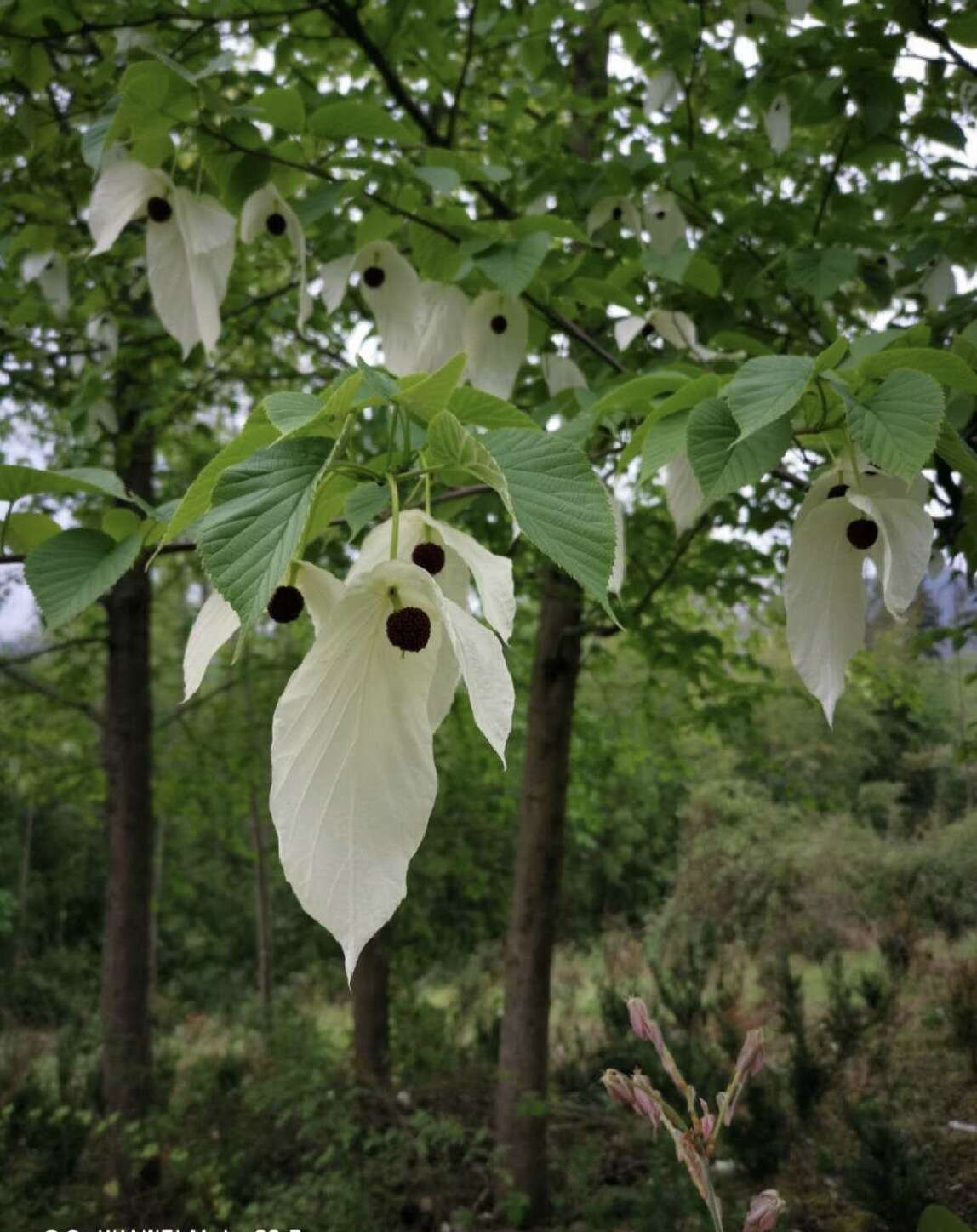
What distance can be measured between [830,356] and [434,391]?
35cm

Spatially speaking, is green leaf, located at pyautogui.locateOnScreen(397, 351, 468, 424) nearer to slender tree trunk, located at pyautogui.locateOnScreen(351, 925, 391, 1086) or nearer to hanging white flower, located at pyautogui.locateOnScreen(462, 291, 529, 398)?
hanging white flower, located at pyautogui.locateOnScreen(462, 291, 529, 398)

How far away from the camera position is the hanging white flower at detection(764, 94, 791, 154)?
230 centimetres

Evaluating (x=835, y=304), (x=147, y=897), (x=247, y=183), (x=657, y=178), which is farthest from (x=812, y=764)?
(x=247, y=183)

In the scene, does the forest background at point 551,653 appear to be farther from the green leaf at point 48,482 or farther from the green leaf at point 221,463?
the green leaf at point 221,463

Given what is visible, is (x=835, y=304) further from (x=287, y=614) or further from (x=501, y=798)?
(x=501, y=798)

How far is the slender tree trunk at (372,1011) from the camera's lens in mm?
4945

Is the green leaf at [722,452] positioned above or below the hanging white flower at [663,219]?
below

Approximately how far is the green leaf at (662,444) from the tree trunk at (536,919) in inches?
106

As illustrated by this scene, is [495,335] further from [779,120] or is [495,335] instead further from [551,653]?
[551,653]

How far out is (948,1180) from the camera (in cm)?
278

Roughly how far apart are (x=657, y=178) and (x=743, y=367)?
1.59m

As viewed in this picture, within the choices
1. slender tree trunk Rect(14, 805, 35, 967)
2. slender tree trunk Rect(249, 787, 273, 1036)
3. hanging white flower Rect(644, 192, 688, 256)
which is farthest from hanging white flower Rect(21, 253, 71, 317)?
slender tree trunk Rect(14, 805, 35, 967)

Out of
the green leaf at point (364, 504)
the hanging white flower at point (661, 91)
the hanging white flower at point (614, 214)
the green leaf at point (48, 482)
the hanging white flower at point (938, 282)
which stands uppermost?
the hanging white flower at point (661, 91)

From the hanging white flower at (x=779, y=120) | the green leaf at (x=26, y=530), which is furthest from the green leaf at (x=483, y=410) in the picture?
the hanging white flower at (x=779, y=120)
